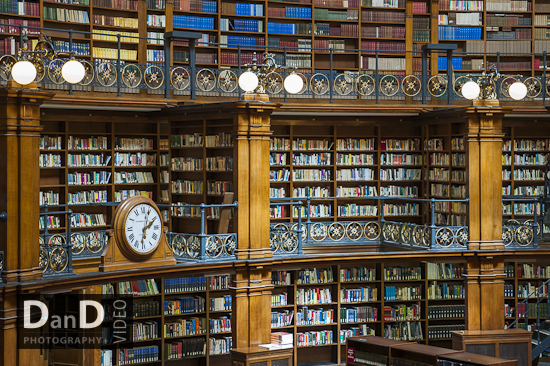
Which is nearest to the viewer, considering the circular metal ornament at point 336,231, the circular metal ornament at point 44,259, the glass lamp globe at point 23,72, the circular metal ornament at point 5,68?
the glass lamp globe at point 23,72

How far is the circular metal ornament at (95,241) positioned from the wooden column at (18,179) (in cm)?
82

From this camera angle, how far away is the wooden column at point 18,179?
6109mm

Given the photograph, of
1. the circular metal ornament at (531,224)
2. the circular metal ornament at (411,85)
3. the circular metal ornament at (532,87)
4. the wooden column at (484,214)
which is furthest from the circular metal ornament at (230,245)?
the circular metal ornament at (532,87)

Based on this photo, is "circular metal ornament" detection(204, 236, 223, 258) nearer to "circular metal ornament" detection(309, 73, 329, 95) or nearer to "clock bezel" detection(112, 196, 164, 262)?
"clock bezel" detection(112, 196, 164, 262)

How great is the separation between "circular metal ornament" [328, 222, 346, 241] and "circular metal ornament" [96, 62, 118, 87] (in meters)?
2.94

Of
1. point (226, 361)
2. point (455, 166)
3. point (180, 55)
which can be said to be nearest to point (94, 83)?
point (180, 55)

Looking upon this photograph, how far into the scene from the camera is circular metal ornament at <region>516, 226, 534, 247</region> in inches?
335

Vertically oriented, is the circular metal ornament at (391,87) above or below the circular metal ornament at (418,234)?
above

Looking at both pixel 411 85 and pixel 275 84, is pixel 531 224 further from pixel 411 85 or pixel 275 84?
pixel 275 84

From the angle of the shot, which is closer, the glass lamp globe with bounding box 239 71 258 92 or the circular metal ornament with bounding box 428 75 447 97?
the glass lamp globe with bounding box 239 71 258 92

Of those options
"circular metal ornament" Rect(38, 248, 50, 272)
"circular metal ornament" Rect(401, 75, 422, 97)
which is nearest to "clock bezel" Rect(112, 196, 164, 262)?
"circular metal ornament" Rect(38, 248, 50, 272)

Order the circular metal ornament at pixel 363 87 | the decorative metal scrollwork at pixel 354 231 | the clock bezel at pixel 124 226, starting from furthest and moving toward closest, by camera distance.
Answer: the circular metal ornament at pixel 363 87, the decorative metal scrollwork at pixel 354 231, the clock bezel at pixel 124 226

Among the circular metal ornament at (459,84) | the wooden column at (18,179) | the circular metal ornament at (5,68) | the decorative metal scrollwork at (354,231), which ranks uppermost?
the circular metal ornament at (459,84)

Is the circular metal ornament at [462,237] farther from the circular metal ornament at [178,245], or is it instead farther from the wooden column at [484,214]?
the circular metal ornament at [178,245]
